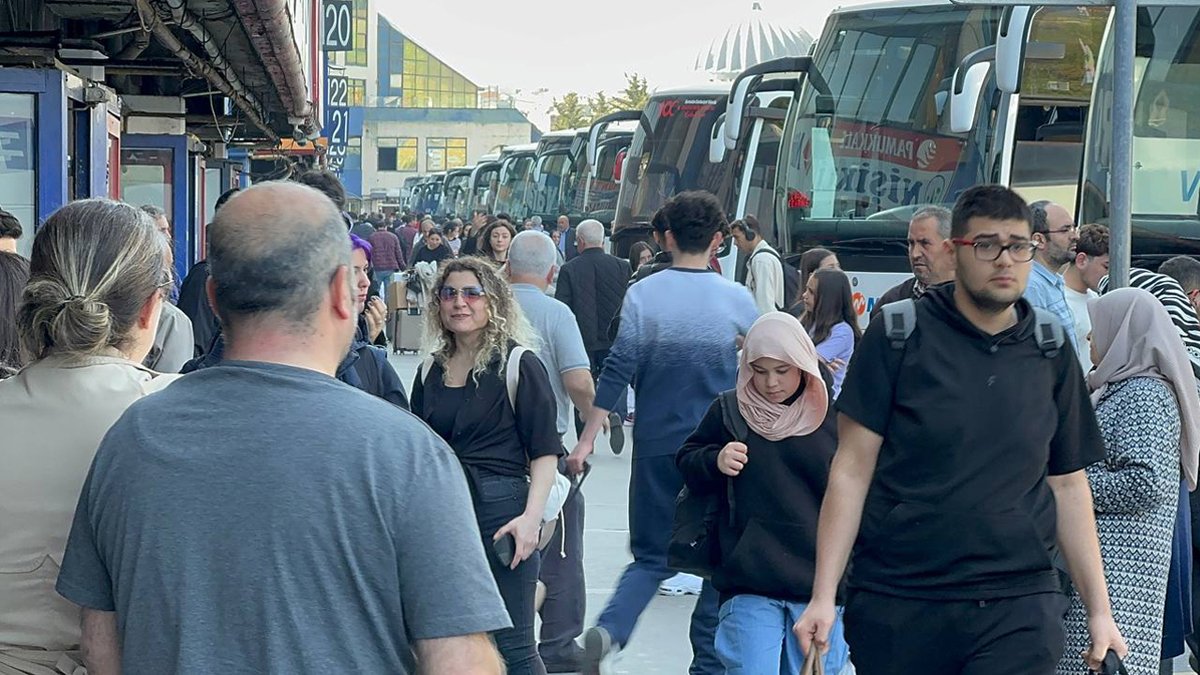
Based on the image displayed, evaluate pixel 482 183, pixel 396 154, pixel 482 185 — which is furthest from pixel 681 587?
pixel 396 154

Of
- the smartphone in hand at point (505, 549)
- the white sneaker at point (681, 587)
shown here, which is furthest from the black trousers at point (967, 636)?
the white sneaker at point (681, 587)

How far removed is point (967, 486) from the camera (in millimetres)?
4359

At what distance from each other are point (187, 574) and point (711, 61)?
79.9 m

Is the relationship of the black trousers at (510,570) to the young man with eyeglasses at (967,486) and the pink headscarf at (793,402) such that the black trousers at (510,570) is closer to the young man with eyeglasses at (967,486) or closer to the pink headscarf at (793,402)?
the pink headscarf at (793,402)

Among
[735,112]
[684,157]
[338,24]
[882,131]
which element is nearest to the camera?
[882,131]

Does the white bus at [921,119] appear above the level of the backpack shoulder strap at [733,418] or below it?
above

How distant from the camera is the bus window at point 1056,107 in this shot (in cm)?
1257

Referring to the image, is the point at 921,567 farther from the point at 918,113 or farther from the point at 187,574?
the point at 918,113

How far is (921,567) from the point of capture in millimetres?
4375

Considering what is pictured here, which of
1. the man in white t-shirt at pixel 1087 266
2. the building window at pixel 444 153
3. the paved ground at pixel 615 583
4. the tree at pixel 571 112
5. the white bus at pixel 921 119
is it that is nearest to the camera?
the paved ground at pixel 615 583

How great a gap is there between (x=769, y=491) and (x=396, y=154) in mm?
107541

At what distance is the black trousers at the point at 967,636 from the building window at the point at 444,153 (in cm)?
10714

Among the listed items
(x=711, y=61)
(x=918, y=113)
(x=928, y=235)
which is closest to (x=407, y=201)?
(x=711, y=61)

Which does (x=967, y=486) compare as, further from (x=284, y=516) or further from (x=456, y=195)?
(x=456, y=195)
